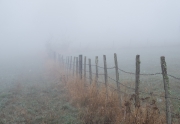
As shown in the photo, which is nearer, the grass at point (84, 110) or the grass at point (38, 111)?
the grass at point (84, 110)

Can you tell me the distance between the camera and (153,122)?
5.73m

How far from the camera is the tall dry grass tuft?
583 cm

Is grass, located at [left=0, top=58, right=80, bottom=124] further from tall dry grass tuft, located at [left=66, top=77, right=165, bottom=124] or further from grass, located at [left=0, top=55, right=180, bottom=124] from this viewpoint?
tall dry grass tuft, located at [left=66, top=77, right=165, bottom=124]

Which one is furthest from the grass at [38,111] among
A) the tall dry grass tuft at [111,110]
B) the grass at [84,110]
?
the tall dry grass tuft at [111,110]

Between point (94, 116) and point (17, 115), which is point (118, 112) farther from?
point (17, 115)

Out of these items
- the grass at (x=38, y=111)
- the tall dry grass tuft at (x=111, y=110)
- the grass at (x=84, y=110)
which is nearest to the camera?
the tall dry grass tuft at (x=111, y=110)

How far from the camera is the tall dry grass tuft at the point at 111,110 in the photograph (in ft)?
19.1

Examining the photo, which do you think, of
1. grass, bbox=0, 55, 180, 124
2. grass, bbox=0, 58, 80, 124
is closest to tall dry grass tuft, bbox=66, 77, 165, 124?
grass, bbox=0, 55, 180, 124

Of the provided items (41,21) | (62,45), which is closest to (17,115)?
(62,45)

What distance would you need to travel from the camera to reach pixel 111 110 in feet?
25.2

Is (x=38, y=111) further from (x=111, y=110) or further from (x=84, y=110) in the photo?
(x=111, y=110)

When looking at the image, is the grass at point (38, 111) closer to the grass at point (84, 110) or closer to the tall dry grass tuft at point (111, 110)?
the grass at point (84, 110)

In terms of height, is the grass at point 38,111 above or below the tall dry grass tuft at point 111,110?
below

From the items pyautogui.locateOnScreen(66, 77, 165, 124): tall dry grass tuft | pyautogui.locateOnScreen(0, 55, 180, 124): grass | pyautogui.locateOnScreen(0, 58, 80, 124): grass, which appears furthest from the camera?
pyautogui.locateOnScreen(0, 58, 80, 124): grass
